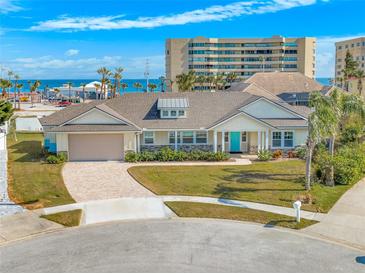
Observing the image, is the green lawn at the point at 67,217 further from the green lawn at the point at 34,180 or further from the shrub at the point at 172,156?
the shrub at the point at 172,156

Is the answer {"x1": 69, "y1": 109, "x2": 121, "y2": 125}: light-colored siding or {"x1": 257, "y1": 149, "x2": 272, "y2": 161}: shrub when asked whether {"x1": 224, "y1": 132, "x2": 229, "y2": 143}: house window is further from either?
{"x1": 69, "y1": 109, "x2": 121, "y2": 125}: light-colored siding

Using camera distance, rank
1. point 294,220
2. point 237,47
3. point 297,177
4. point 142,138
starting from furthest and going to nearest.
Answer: point 237,47 → point 142,138 → point 297,177 → point 294,220

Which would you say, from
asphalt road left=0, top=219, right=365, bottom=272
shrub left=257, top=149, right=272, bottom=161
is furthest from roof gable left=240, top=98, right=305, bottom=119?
asphalt road left=0, top=219, right=365, bottom=272

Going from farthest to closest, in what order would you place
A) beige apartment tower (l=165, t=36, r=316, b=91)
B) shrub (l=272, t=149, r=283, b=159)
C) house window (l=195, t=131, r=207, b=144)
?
beige apartment tower (l=165, t=36, r=316, b=91) < house window (l=195, t=131, r=207, b=144) < shrub (l=272, t=149, r=283, b=159)

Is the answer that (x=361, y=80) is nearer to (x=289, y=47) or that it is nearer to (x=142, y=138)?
(x=142, y=138)

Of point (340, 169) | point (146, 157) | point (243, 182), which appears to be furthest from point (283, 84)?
point (243, 182)

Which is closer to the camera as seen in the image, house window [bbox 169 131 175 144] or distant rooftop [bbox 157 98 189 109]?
house window [bbox 169 131 175 144]

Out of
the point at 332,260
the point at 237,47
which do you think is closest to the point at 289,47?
the point at 237,47
